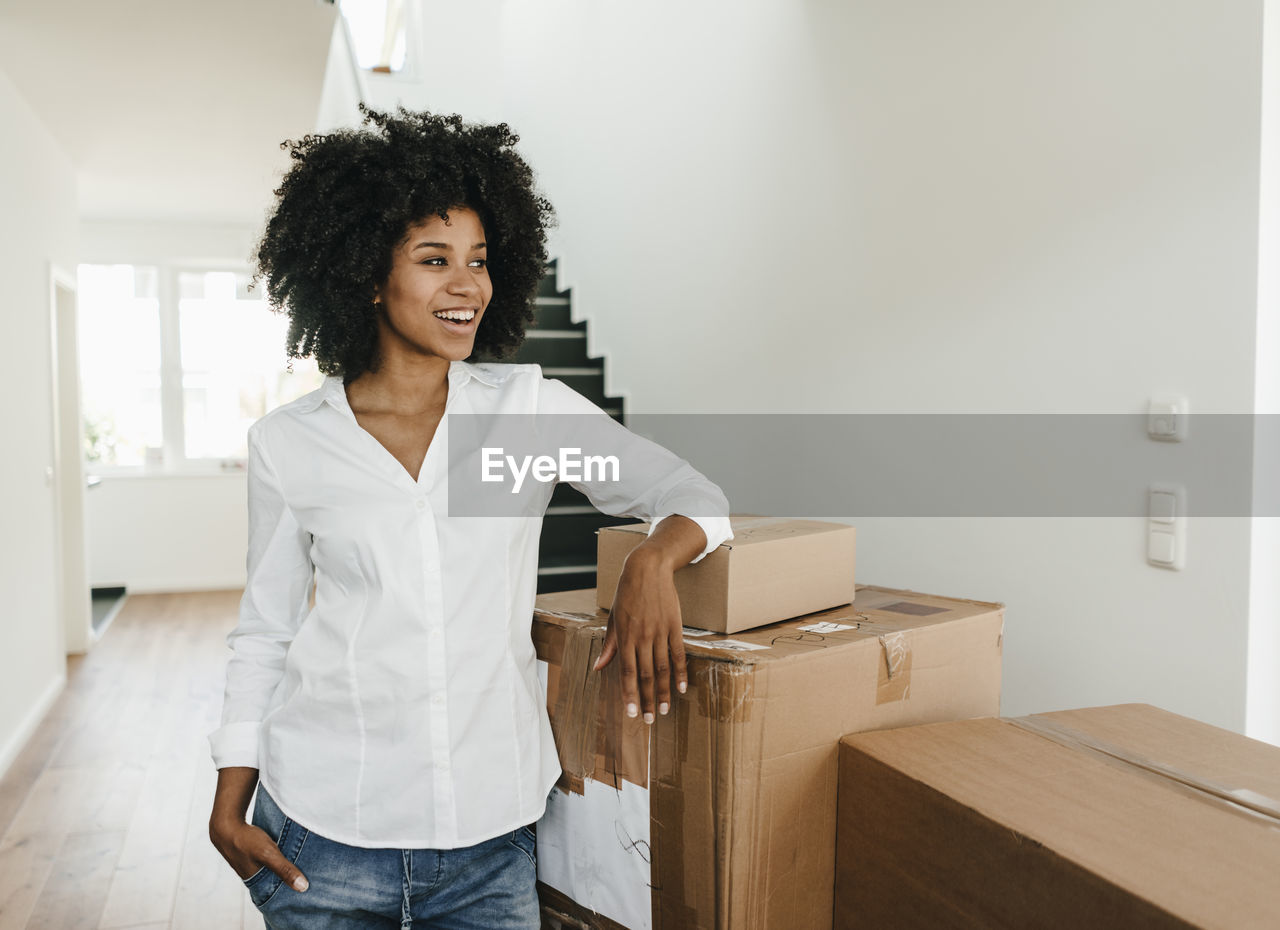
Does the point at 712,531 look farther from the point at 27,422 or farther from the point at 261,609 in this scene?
the point at 27,422

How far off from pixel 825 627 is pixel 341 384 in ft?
1.99

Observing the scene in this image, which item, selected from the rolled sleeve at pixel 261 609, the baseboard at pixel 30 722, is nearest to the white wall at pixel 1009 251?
the rolled sleeve at pixel 261 609

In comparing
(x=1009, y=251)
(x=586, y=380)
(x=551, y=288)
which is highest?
(x=551, y=288)

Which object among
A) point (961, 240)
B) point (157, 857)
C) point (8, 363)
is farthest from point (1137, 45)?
point (8, 363)

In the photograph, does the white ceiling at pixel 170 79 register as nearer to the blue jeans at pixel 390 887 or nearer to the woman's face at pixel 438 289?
the woman's face at pixel 438 289

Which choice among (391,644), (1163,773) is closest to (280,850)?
(391,644)

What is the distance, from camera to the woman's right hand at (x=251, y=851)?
0.99 meters

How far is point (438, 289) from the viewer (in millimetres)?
1062

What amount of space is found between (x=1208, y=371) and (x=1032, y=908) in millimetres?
1040

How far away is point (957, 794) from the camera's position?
34.0 inches

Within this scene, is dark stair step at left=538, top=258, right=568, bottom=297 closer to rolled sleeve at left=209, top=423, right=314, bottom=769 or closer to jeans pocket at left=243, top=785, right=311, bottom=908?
A: rolled sleeve at left=209, top=423, right=314, bottom=769

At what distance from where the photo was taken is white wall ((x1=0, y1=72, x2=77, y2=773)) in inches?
133

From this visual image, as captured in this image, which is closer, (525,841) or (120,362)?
(525,841)

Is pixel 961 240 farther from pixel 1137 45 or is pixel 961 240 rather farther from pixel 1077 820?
pixel 1077 820
